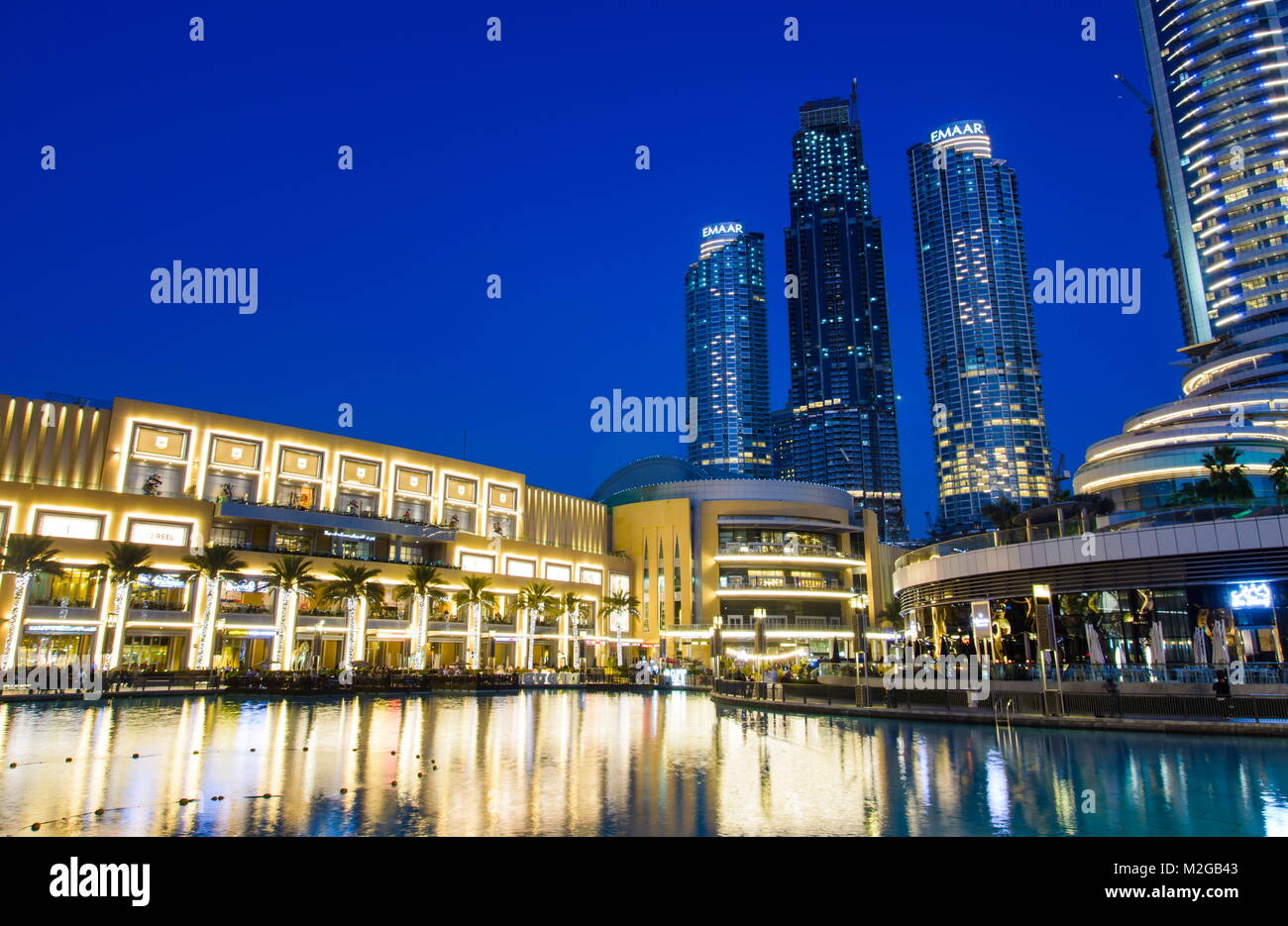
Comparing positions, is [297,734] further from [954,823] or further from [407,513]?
[407,513]

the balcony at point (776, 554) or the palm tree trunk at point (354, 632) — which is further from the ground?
the balcony at point (776, 554)

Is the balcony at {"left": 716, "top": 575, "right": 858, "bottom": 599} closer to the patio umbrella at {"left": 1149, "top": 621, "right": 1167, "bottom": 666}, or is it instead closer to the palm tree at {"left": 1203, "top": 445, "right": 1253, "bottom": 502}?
the palm tree at {"left": 1203, "top": 445, "right": 1253, "bottom": 502}

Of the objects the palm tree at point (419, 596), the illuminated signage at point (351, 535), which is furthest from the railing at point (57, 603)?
the palm tree at point (419, 596)

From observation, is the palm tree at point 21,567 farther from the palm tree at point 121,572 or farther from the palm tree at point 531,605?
the palm tree at point 531,605

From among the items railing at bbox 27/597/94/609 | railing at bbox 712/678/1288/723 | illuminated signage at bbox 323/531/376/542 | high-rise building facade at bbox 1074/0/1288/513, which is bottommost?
railing at bbox 712/678/1288/723

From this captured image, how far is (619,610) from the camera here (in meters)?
95.2

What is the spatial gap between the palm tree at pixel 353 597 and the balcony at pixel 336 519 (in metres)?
5.38

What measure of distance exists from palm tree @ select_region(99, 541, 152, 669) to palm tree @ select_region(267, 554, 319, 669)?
8782 mm

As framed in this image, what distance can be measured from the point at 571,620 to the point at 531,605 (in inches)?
433

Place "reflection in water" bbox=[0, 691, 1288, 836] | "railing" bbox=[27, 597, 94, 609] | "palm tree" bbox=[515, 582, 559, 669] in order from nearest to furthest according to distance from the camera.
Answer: "reflection in water" bbox=[0, 691, 1288, 836], "railing" bbox=[27, 597, 94, 609], "palm tree" bbox=[515, 582, 559, 669]

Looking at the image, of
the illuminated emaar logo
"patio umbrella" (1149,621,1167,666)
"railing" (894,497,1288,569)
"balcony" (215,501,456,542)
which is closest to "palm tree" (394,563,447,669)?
"balcony" (215,501,456,542)

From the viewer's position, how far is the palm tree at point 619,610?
303 ft

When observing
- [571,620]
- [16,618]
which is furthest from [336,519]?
[571,620]

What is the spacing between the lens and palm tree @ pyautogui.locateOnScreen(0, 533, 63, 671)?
156 feet
